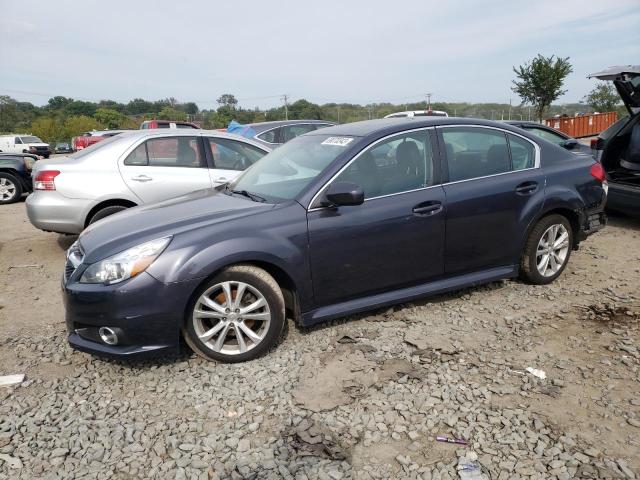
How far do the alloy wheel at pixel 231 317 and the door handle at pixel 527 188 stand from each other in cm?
243

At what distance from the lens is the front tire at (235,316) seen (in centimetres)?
327

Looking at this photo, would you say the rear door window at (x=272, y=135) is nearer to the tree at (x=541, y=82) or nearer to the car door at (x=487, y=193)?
the car door at (x=487, y=193)

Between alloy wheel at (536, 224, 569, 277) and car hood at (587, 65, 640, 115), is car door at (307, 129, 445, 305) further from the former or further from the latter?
car hood at (587, 65, 640, 115)

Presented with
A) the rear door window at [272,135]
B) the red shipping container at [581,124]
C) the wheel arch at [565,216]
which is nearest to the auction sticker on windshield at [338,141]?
the wheel arch at [565,216]

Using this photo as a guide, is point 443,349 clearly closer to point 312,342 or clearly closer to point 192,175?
point 312,342

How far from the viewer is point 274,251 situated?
336cm

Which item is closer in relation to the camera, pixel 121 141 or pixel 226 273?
pixel 226 273

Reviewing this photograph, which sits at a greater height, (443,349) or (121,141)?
(121,141)

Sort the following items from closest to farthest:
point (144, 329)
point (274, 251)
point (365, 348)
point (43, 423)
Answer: point (43, 423) → point (144, 329) → point (274, 251) → point (365, 348)

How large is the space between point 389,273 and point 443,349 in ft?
2.20

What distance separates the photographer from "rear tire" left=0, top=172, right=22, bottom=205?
11.0 m

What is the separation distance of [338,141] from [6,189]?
10.0 metres

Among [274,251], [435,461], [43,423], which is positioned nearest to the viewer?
[435,461]

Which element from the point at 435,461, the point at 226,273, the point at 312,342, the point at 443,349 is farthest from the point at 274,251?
the point at 435,461
